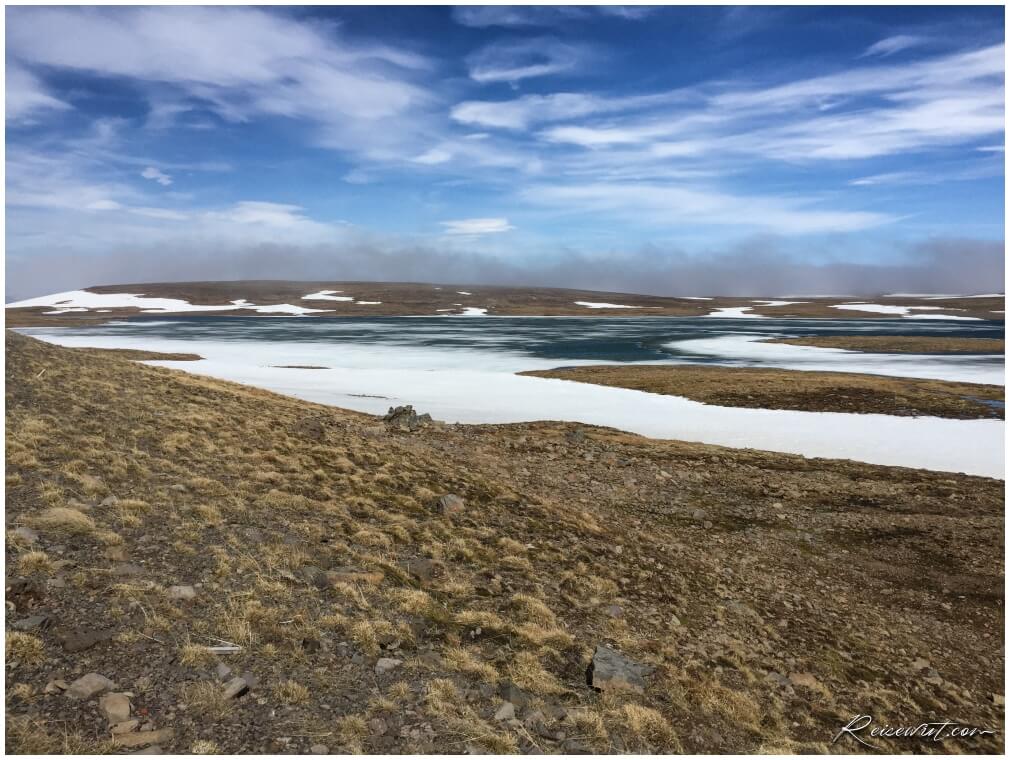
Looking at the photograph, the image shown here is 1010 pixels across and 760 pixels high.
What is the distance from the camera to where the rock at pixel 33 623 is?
6.74 metres

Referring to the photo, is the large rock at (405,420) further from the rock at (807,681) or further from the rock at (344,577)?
the rock at (807,681)

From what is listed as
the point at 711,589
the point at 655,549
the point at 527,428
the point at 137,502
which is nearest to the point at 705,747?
the point at 711,589

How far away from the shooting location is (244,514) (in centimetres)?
1092

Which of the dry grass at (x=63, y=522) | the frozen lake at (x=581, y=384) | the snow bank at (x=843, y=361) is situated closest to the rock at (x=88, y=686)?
the dry grass at (x=63, y=522)

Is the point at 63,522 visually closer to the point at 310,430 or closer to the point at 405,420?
the point at 310,430

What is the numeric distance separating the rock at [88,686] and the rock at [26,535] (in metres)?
3.38

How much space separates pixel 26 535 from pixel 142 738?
4.77 meters

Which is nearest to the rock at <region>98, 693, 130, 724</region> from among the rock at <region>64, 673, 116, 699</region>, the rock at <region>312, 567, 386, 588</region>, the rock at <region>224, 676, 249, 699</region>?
the rock at <region>64, 673, 116, 699</region>

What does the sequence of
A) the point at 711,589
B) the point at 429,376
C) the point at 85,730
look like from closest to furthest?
the point at 85,730 < the point at 711,589 < the point at 429,376

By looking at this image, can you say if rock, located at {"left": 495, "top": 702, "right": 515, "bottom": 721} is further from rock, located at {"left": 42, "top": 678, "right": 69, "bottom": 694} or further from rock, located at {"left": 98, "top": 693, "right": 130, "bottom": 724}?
rock, located at {"left": 42, "top": 678, "right": 69, "bottom": 694}

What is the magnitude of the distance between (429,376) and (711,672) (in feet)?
128

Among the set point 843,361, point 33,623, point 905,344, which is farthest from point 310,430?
point 905,344

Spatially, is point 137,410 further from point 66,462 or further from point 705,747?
point 705,747

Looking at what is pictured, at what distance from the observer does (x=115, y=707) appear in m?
5.88
